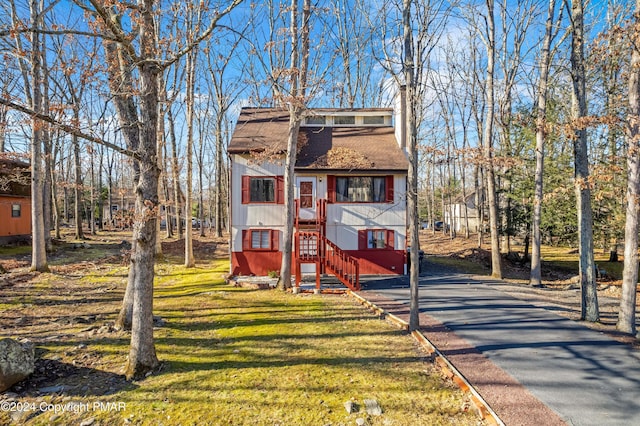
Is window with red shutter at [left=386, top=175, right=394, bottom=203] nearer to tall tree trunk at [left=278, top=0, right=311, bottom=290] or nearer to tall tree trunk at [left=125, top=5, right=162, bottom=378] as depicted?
tall tree trunk at [left=278, top=0, right=311, bottom=290]

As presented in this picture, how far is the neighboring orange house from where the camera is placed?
21656 millimetres

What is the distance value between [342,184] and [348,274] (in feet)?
14.2

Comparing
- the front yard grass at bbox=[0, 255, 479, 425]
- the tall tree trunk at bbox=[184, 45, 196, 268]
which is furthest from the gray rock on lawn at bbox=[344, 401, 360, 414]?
the tall tree trunk at bbox=[184, 45, 196, 268]

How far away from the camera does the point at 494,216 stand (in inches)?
608

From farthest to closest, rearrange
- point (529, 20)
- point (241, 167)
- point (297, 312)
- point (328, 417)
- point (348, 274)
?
point (529, 20)
point (241, 167)
point (348, 274)
point (297, 312)
point (328, 417)

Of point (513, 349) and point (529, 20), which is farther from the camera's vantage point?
point (529, 20)

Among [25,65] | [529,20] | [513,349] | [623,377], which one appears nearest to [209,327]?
[513,349]

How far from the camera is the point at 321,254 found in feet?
45.8

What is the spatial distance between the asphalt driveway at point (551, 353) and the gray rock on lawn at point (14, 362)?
7623mm

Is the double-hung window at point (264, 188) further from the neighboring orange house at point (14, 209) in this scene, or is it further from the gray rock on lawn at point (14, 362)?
the neighboring orange house at point (14, 209)

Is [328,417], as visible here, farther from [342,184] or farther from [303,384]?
[342,184]

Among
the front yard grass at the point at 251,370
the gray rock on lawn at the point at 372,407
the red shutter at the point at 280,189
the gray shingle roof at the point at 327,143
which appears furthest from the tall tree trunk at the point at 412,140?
the red shutter at the point at 280,189

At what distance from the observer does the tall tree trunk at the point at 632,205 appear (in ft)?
23.6

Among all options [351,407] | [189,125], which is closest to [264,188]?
[189,125]
